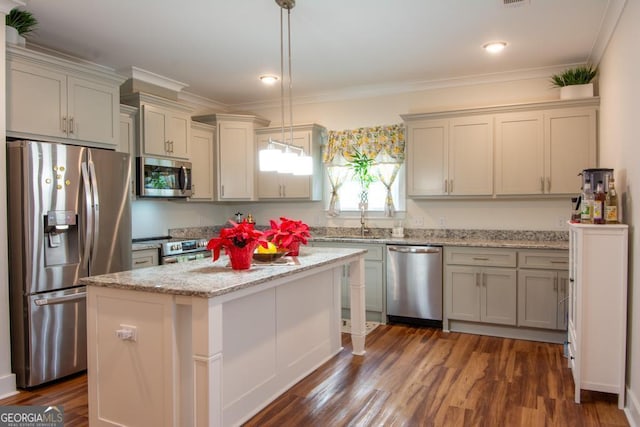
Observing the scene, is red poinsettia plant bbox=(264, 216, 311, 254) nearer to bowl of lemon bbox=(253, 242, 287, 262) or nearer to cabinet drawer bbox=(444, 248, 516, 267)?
bowl of lemon bbox=(253, 242, 287, 262)

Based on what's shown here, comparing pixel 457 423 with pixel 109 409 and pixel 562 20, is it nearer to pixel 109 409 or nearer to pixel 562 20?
pixel 109 409

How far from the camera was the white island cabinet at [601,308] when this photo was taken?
2.72 metres

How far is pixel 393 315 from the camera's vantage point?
15.3 ft

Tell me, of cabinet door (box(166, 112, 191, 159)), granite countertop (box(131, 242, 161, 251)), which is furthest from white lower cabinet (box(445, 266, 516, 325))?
cabinet door (box(166, 112, 191, 159))

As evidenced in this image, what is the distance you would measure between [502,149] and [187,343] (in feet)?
11.6

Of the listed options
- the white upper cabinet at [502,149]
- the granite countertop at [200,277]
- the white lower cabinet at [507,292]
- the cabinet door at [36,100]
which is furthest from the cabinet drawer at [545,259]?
the cabinet door at [36,100]

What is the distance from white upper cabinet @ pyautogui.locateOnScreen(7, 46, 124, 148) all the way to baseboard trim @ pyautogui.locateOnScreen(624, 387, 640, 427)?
4138 mm

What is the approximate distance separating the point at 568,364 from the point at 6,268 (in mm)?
4184

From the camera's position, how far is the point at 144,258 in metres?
4.10

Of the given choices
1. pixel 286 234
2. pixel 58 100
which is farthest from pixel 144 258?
pixel 286 234

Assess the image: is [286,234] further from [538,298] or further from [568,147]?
[568,147]

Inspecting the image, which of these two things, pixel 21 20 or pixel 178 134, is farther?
pixel 178 134

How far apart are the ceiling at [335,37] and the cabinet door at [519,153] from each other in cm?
58

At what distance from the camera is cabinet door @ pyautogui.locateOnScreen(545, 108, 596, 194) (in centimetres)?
407
